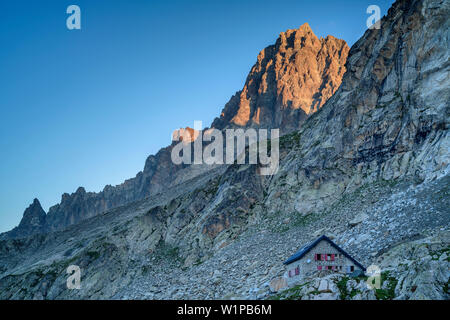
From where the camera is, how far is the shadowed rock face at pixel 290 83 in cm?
17612

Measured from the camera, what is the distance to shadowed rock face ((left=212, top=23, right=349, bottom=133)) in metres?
176

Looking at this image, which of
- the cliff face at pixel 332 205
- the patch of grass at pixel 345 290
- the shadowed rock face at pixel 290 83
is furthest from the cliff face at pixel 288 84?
the patch of grass at pixel 345 290

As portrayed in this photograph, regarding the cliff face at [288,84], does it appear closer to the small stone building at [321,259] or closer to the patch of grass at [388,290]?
the small stone building at [321,259]

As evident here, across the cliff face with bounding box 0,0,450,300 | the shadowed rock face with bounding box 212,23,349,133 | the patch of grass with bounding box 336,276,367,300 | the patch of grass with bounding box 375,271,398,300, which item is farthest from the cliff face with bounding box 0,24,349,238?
the patch of grass with bounding box 375,271,398,300

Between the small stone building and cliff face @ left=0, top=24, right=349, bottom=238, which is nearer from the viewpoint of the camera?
the small stone building

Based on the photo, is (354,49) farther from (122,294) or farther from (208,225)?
(122,294)

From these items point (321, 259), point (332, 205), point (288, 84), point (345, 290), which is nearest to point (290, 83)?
point (288, 84)

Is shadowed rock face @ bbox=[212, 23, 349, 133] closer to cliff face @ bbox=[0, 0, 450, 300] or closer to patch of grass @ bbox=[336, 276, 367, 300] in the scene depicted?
cliff face @ bbox=[0, 0, 450, 300]

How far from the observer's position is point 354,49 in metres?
80.3

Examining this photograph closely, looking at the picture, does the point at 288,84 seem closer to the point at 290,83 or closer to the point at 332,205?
the point at 290,83

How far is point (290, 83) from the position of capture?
182 metres

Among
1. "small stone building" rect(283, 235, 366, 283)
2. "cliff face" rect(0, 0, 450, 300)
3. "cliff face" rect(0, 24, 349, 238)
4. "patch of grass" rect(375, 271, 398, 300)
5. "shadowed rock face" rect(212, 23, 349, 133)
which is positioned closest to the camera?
"patch of grass" rect(375, 271, 398, 300)

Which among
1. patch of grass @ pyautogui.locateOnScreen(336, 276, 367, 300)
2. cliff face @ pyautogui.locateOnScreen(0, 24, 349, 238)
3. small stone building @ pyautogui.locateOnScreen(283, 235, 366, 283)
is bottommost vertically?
patch of grass @ pyautogui.locateOnScreen(336, 276, 367, 300)
